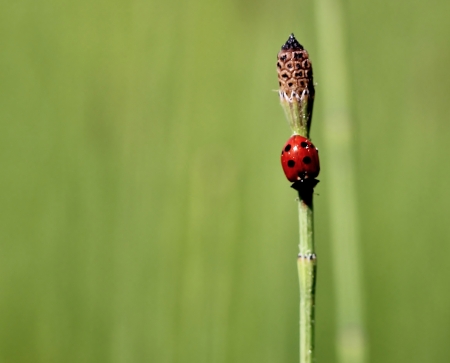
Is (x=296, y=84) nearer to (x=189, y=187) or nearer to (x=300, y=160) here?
(x=300, y=160)

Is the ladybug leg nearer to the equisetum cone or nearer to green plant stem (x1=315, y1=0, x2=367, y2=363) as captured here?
the equisetum cone

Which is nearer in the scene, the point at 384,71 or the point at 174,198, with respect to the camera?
the point at 174,198

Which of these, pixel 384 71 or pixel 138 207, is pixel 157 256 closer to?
pixel 138 207

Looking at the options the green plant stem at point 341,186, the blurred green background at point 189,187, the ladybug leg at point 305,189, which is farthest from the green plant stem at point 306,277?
the blurred green background at point 189,187

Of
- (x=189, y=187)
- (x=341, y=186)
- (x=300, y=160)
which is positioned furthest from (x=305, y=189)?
(x=189, y=187)

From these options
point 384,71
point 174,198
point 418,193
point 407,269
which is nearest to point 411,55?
point 384,71

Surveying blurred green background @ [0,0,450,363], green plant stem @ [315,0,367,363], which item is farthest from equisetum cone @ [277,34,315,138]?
blurred green background @ [0,0,450,363]
